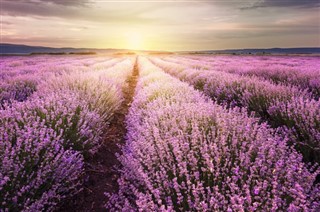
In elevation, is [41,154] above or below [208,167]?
below

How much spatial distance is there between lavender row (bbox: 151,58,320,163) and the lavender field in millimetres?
22

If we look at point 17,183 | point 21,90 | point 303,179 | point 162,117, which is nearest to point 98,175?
point 162,117

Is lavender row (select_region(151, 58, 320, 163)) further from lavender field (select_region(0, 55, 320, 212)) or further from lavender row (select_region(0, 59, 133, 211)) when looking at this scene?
lavender row (select_region(0, 59, 133, 211))

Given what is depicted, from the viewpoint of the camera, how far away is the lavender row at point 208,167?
1.60 m

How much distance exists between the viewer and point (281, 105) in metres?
3.89

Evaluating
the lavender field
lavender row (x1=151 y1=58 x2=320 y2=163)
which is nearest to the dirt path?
the lavender field

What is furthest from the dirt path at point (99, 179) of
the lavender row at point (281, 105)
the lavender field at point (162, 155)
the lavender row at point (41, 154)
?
the lavender row at point (281, 105)

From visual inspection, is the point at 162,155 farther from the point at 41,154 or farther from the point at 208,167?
the point at 41,154

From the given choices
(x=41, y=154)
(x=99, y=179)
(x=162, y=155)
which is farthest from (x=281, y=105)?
(x=41, y=154)

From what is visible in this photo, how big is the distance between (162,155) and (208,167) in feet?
1.46

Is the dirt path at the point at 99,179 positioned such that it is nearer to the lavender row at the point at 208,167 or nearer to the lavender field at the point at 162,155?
the lavender field at the point at 162,155

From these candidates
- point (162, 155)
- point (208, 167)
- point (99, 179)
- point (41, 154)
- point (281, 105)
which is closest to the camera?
point (208, 167)

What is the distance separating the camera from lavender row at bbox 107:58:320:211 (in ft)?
5.25

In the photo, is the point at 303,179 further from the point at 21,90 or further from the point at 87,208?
the point at 21,90
